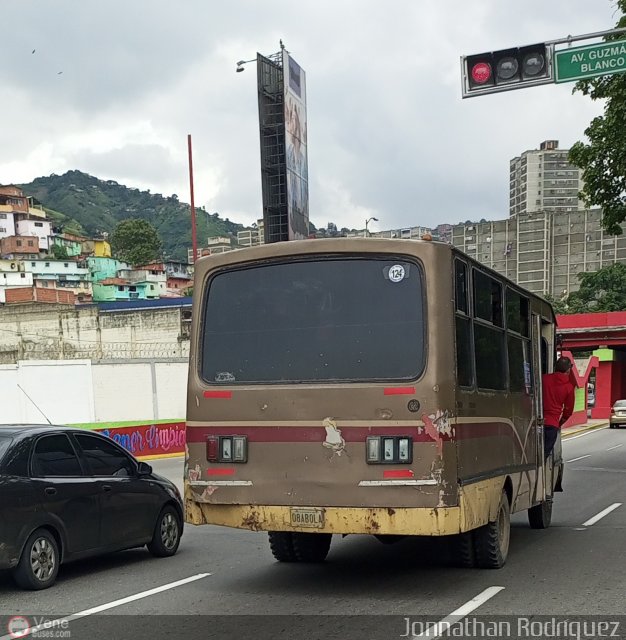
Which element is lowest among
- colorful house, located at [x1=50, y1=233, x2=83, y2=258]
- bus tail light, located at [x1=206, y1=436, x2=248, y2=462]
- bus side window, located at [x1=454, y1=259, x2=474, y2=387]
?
bus tail light, located at [x1=206, y1=436, x2=248, y2=462]

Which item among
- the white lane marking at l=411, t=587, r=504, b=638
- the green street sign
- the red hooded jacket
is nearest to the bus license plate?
the white lane marking at l=411, t=587, r=504, b=638

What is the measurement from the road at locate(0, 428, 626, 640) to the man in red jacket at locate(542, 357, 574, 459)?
1.27m

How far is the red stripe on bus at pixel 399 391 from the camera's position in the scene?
7.43 m

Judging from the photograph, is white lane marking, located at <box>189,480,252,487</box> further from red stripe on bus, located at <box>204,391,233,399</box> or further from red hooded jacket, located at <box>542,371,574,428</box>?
red hooded jacket, located at <box>542,371,574,428</box>

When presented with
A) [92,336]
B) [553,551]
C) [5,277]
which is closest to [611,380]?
[92,336]

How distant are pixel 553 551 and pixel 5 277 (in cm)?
10369

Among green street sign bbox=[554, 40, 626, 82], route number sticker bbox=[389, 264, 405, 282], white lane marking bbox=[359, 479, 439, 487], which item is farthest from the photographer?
green street sign bbox=[554, 40, 626, 82]

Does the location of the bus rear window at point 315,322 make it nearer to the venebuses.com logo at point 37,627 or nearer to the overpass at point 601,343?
the venebuses.com logo at point 37,627

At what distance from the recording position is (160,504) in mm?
10086

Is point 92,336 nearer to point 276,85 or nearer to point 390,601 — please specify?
point 276,85

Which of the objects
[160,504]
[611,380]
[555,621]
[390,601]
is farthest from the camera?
[611,380]

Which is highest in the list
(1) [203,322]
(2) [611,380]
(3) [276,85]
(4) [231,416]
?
(3) [276,85]

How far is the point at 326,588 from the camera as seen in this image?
8.14 metres

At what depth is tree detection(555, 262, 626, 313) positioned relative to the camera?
9625 cm
